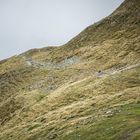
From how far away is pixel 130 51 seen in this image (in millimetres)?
100562

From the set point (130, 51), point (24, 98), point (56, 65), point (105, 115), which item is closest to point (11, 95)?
point (24, 98)

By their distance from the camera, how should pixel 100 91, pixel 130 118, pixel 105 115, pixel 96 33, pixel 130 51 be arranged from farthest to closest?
1. pixel 96 33
2. pixel 130 51
3. pixel 100 91
4. pixel 105 115
5. pixel 130 118

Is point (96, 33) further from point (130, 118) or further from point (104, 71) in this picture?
point (130, 118)

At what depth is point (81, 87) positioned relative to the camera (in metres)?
80.6

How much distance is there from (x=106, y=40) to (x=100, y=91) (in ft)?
160

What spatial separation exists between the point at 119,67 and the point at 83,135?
4483 centimetres

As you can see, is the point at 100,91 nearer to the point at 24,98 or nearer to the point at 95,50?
the point at 24,98

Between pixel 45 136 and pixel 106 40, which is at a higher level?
pixel 106 40

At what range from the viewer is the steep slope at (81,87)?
51.3m

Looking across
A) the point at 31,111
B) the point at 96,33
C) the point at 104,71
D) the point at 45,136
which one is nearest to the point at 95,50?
the point at 96,33

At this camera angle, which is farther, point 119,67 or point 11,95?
point 11,95

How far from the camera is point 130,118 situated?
46438mm

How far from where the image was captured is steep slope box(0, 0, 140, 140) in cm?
5134

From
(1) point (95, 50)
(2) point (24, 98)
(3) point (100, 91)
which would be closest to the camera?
(3) point (100, 91)
